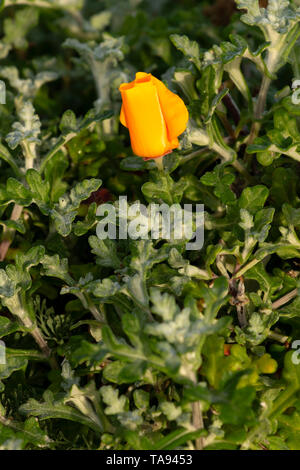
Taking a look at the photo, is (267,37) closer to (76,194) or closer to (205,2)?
(76,194)

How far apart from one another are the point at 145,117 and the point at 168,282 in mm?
377

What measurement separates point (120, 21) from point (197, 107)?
1044mm

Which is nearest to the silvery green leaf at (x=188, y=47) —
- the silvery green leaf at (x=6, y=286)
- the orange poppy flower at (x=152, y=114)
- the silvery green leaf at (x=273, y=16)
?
the silvery green leaf at (x=273, y=16)

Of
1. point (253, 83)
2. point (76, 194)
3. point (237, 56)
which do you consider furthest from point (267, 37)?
point (76, 194)

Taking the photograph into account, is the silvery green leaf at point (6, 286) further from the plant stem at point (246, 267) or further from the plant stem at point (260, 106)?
the plant stem at point (260, 106)

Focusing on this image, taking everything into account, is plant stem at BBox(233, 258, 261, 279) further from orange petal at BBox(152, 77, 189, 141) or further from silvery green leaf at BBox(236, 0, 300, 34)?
silvery green leaf at BBox(236, 0, 300, 34)

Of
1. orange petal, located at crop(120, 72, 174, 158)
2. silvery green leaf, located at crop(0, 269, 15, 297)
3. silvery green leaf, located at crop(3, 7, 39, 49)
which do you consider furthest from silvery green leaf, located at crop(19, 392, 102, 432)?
silvery green leaf, located at crop(3, 7, 39, 49)

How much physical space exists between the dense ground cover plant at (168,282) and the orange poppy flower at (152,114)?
0.12 metres

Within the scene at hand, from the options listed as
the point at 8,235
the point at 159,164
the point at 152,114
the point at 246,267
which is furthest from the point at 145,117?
the point at 8,235

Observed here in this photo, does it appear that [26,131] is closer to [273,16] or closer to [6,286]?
[6,286]

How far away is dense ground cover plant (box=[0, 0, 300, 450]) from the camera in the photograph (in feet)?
3.57

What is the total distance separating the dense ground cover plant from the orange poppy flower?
0.12 metres

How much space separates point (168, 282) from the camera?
1.27 m

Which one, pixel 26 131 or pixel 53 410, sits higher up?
pixel 26 131
